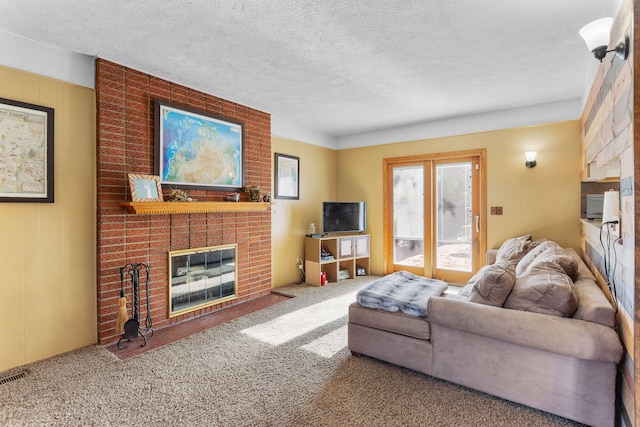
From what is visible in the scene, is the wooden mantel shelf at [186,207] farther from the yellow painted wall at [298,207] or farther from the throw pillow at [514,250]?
the throw pillow at [514,250]

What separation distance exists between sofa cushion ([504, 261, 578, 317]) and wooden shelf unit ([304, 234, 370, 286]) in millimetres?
3097

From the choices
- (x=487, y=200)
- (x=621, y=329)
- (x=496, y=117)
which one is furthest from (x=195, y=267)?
(x=496, y=117)

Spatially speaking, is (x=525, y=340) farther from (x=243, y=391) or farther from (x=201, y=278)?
(x=201, y=278)

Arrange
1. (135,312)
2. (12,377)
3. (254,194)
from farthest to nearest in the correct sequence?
(254,194), (135,312), (12,377)

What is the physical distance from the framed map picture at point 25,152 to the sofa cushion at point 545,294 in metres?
3.53

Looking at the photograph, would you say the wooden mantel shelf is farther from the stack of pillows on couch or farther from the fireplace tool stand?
the stack of pillows on couch

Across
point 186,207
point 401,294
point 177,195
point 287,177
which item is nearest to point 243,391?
point 401,294

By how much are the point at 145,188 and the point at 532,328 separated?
125 inches

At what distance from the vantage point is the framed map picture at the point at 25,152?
2422 mm

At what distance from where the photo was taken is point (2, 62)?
2400 millimetres

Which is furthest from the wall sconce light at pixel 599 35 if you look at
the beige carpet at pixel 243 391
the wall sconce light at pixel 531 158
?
the wall sconce light at pixel 531 158

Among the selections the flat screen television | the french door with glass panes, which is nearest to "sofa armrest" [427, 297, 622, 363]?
the french door with glass panes

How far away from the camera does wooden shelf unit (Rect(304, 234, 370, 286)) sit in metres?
4.99

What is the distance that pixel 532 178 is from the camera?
13.9ft
